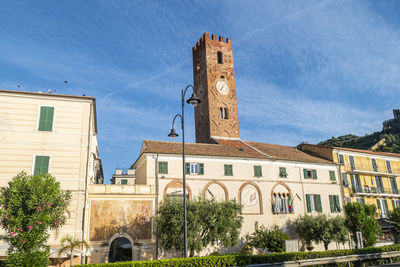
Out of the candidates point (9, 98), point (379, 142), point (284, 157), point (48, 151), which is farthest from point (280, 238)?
point (379, 142)

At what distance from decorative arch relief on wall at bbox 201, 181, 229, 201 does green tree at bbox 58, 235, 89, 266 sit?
1135 cm

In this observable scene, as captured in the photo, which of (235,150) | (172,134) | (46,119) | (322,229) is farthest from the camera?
(235,150)

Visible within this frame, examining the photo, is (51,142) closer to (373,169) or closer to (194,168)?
(194,168)

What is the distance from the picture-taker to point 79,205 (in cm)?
2319

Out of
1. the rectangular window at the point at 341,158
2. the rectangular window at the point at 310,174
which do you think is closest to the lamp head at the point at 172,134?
the rectangular window at the point at 310,174

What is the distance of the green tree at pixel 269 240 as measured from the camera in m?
28.1

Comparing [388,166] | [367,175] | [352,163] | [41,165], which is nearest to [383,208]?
[367,175]

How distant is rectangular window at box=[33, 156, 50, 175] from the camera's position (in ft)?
75.2

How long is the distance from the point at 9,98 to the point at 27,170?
5.85 m

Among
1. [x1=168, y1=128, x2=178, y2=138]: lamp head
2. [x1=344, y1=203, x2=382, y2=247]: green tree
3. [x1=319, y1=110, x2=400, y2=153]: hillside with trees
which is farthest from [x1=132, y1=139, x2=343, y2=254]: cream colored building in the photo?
[x1=319, y1=110, x2=400, y2=153]: hillside with trees

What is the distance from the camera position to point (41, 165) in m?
23.1

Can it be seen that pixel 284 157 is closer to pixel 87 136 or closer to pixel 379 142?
pixel 87 136

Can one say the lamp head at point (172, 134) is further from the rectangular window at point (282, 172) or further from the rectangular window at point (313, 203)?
the rectangular window at point (313, 203)

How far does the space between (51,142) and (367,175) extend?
3671 centimetres
